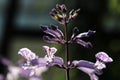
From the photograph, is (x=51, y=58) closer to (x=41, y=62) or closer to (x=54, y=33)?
(x=41, y=62)

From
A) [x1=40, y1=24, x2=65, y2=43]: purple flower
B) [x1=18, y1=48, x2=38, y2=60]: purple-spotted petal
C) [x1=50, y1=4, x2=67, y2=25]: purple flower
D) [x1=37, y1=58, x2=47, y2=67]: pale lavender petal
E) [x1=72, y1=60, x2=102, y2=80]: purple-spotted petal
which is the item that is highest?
[x1=50, y1=4, x2=67, y2=25]: purple flower

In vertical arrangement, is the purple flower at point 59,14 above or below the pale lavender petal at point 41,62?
above

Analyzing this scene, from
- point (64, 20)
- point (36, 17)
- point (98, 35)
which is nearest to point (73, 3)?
point (98, 35)

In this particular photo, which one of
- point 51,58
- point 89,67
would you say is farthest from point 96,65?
point 51,58

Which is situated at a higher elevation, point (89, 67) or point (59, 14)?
point (59, 14)

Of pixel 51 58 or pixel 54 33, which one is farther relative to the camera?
pixel 54 33

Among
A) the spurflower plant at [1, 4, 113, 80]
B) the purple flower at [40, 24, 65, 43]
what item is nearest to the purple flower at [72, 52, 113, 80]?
the spurflower plant at [1, 4, 113, 80]

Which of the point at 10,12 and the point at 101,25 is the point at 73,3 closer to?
the point at 101,25

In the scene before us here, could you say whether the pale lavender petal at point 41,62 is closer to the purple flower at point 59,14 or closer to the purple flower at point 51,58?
the purple flower at point 51,58

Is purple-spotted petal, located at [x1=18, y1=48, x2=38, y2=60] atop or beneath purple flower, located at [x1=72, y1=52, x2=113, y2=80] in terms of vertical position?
atop

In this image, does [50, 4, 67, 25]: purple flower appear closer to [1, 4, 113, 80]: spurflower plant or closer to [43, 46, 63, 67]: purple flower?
[1, 4, 113, 80]: spurflower plant

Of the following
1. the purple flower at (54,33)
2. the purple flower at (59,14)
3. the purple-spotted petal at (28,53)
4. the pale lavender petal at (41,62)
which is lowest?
the pale lavender petal at (41,62)

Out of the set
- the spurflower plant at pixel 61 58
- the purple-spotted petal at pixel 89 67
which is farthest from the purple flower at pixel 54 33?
the purple-spotted petal at pixel 89 67
